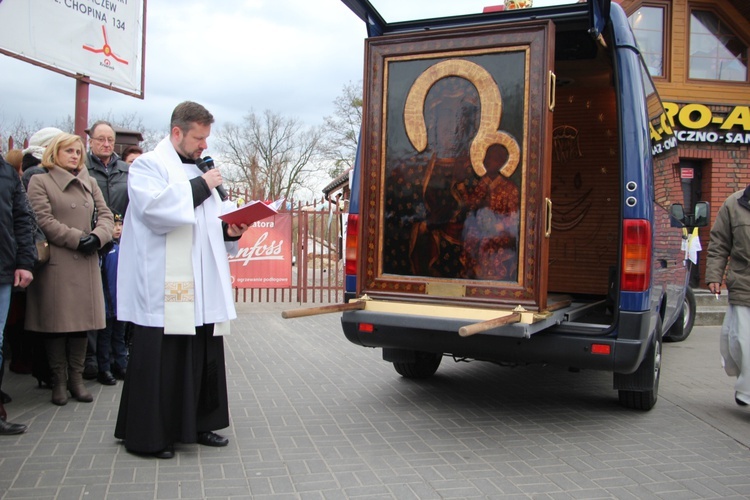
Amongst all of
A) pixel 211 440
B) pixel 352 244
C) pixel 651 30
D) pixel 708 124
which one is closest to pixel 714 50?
pixel 651 30

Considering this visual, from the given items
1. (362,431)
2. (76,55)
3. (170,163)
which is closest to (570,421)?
(362,431)

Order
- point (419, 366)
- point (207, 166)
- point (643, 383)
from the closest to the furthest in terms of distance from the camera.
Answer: point (207, 166), point (643, 383), point (419, 366)

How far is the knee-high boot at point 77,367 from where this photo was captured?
5.20 meters

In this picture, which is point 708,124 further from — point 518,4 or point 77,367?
point 77,367

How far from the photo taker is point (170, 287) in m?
4.04

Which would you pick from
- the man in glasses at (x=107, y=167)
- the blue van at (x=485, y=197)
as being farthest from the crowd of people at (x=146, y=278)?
the blue van at (x=485, y=197)

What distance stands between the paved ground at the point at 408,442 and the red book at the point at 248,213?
1.44m

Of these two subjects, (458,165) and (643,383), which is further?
(643,383)

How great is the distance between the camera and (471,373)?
6.77m

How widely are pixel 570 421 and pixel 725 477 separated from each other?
1.27 meters

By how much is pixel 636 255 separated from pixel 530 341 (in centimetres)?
90

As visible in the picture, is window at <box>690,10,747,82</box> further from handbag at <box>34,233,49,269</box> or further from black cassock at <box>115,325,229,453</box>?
handbag at <box>34,233,49,269</box>

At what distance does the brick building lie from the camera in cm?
1311

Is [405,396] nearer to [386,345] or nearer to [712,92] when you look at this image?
[386,345]
